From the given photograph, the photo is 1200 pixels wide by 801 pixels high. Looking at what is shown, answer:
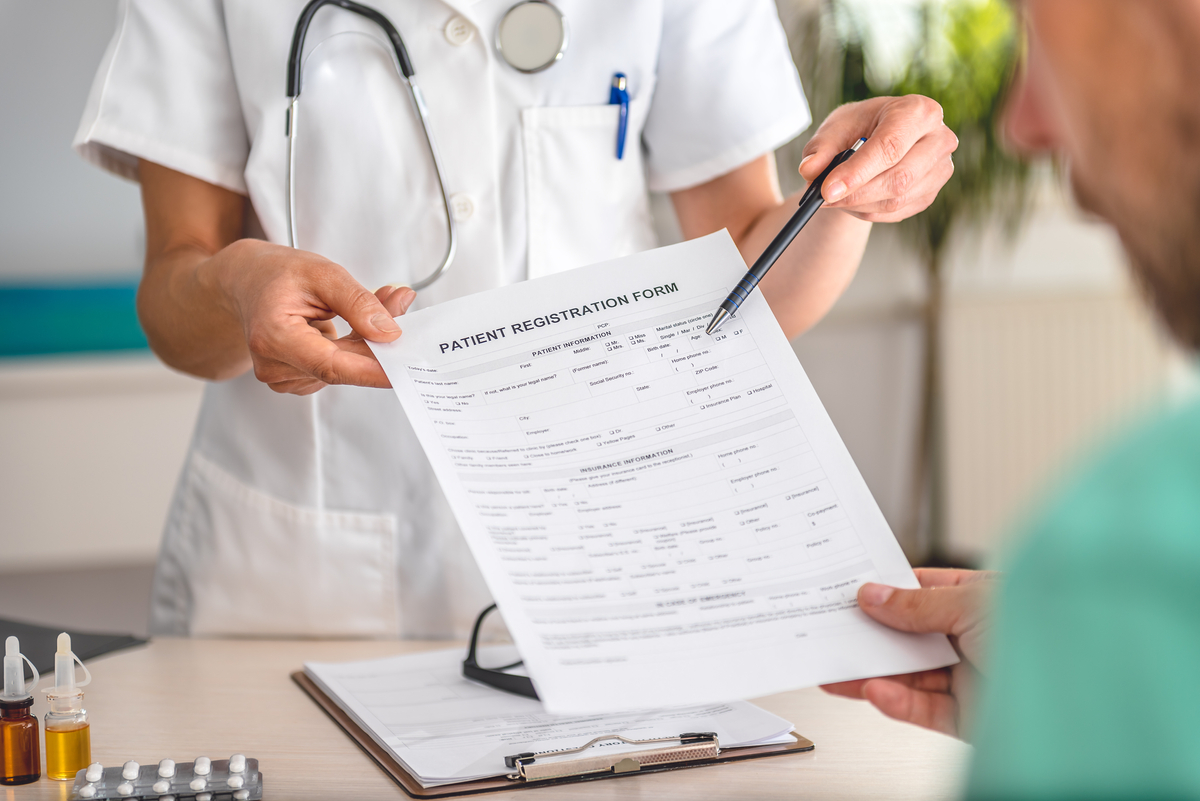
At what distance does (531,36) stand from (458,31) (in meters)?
0.07

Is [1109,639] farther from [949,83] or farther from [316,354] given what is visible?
[949,83]

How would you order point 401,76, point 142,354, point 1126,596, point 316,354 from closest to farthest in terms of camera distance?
point 1126,596 < point 316,354 < point 401,76 < point 142,354

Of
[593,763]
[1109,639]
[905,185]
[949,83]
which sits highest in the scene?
[949,83]

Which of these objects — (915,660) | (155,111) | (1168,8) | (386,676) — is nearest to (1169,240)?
(1168,8)

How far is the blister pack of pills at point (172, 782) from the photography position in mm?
604

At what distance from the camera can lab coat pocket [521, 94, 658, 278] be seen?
3.24ft

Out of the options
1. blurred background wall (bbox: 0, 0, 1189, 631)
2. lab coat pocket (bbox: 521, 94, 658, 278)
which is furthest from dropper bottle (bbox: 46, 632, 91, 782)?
blurred background wall (bbox: 0, 0, 1189, 631)

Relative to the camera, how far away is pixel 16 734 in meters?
0.65

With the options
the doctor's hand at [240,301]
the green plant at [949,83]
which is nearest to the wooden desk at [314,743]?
the doctor's hand at [240,301]

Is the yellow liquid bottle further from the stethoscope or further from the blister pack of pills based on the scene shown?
the stethoscope

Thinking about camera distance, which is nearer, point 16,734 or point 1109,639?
point 1109,639

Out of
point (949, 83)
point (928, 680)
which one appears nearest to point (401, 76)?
point (928, 680)

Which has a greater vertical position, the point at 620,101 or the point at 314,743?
the point at 620,101

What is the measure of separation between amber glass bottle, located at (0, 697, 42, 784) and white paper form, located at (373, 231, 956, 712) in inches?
12.7
